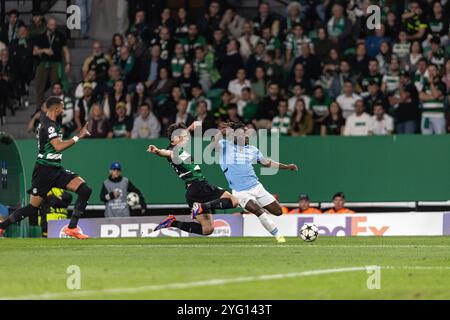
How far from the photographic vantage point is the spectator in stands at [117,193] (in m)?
28.0

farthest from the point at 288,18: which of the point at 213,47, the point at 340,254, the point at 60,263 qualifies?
the point at 60,263

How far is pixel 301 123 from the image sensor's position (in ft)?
93.6

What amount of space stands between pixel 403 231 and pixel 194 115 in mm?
5566

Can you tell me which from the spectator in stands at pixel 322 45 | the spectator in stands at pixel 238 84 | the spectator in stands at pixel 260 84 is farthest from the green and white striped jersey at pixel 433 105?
the spectator in stands at pixel 238 84

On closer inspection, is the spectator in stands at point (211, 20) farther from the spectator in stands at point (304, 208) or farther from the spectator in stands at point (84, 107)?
the spectator in stands at point (304, 208)

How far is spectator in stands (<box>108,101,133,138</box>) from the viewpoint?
2931 cm

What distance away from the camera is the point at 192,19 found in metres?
32.6

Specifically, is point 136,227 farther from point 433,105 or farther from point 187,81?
point 433,105

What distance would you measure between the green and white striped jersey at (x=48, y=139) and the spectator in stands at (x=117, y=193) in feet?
20.3

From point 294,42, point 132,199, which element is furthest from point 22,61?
point 294,42
